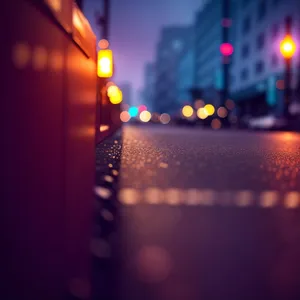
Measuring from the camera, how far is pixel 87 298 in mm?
1487

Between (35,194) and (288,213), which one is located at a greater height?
(35,194)

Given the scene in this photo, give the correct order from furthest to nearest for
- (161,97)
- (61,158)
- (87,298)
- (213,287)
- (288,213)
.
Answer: (161,97) → (288,213) → (61,158) → (213,287) → (87,298)

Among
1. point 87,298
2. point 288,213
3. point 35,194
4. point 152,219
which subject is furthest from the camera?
point 288,213

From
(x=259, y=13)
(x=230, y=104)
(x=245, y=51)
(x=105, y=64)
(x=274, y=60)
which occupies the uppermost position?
(x=259, y=13)

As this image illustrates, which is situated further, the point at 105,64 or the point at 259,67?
the point at 259,67

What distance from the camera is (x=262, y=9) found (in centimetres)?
4116

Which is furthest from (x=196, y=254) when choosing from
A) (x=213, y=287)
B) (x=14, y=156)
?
(x=14, y=156)

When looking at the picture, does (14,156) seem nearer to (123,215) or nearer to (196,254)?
(196,254)

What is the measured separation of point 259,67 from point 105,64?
33065mm

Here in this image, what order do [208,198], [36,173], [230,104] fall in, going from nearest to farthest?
[36,173] → [208,198] → [230,104]

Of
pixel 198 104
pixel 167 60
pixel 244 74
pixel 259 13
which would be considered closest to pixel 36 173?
pixel 259 13

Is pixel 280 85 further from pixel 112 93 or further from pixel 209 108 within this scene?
pixel 112 93

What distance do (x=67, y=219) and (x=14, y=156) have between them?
695 millimetres

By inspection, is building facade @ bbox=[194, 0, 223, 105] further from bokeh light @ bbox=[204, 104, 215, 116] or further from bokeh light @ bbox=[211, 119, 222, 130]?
bokeh light @ bbox=[211, 119, 222, 130]
